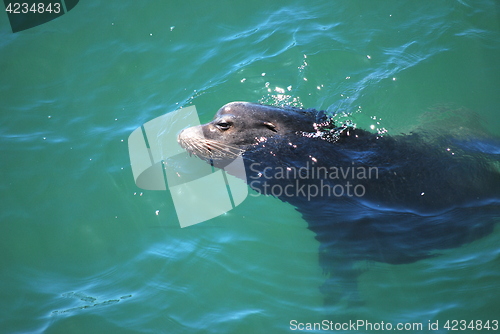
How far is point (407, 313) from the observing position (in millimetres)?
4977

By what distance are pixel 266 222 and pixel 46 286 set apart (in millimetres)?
3001

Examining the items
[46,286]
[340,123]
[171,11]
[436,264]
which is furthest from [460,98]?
[46,286]

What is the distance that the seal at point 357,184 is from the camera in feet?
18.3

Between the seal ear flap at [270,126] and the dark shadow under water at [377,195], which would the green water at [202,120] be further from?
the seal ear flap at [270,126]

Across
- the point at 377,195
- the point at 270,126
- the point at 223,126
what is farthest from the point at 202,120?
the point at 377,195

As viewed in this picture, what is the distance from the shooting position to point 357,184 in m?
5.59

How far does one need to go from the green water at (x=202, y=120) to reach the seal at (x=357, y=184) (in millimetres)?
261

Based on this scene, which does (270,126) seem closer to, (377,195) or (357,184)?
(357,184)

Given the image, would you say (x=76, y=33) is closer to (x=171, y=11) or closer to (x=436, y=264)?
(x=171, y=11)

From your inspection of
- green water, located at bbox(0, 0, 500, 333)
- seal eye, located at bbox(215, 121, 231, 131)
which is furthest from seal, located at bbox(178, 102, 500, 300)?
green water, located at bbox(0, 0, 500, 333)

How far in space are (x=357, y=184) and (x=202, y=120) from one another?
2.88m

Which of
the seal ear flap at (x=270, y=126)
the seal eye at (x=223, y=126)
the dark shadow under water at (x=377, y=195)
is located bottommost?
the dark shadow under water at (x=377, y=195)

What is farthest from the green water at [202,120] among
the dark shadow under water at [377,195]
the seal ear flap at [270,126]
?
the seal ear flap at [270,126]

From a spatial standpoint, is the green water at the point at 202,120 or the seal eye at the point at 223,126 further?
the seal eye at the point at 223,126
